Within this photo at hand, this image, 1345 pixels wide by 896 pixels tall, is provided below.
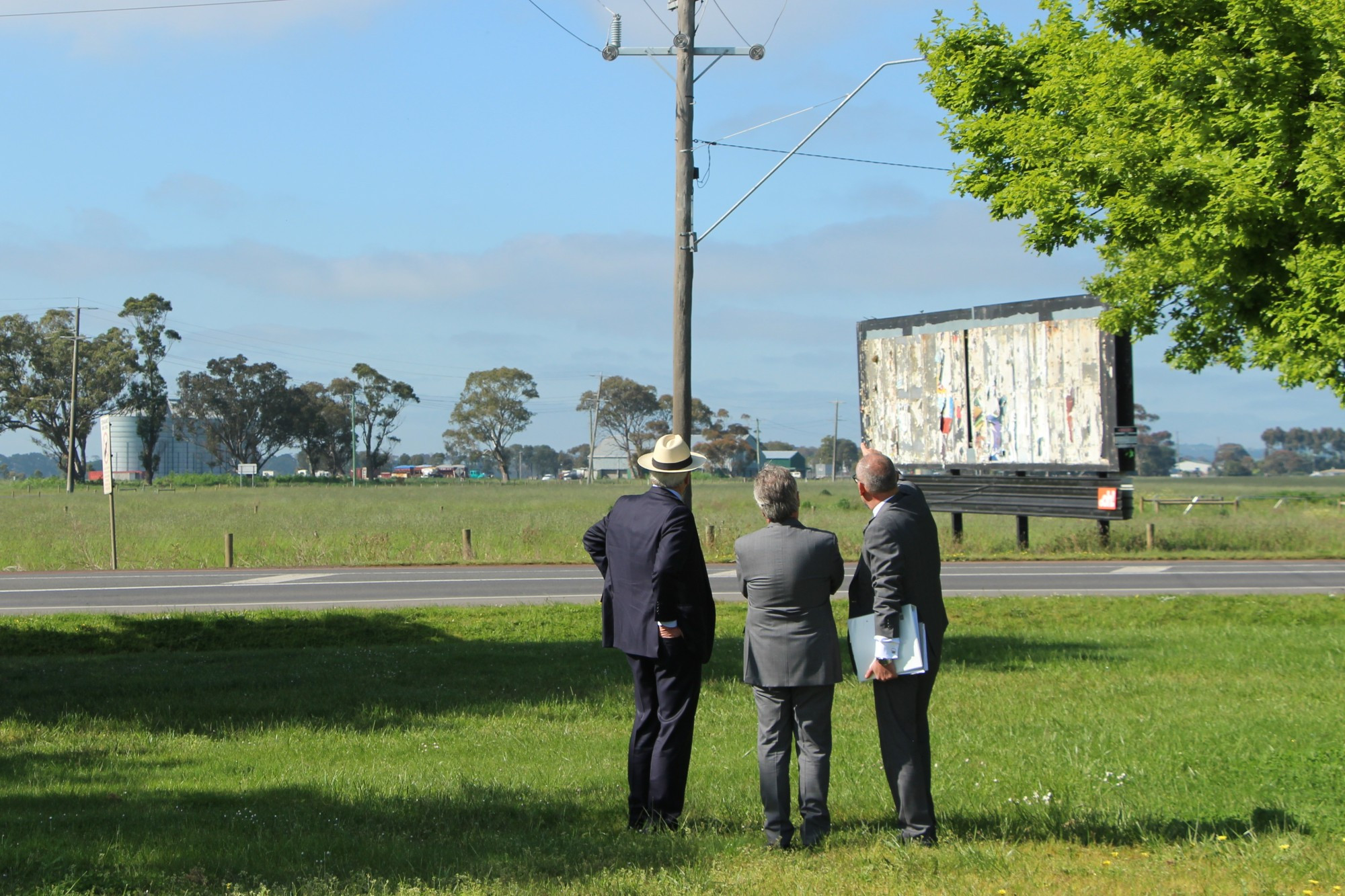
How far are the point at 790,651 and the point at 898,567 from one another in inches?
23.8

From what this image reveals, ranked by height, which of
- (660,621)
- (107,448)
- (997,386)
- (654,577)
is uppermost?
(997,386)

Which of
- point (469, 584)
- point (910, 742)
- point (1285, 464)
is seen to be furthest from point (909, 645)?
point (1285, 464)

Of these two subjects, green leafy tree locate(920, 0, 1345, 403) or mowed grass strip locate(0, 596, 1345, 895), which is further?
green leafy tree locate(920, 0, 1345, 403)

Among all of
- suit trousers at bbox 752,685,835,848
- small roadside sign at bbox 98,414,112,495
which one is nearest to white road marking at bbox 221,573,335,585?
small roadside sign at bbox 98,414,112,495

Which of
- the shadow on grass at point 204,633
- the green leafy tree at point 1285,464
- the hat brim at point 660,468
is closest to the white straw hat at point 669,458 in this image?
the hat brim at point 660,468

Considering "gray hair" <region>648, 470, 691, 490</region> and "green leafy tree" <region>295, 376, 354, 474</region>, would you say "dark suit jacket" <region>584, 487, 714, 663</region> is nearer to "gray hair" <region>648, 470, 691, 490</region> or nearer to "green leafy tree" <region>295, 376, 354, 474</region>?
"gray hair" <region>648, 470, 691, 490</region>

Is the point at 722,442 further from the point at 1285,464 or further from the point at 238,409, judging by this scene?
the point at 1285,464

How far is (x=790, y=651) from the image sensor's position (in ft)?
17.8

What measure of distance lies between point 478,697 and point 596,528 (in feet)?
14.6

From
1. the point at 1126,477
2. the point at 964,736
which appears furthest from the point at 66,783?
the point at 1126,477

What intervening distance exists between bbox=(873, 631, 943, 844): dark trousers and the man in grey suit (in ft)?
0.86

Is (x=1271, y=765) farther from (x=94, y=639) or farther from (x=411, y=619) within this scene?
(x=94, y=639)

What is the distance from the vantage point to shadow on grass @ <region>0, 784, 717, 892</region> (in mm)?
5133

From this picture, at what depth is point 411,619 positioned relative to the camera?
1530 cm
